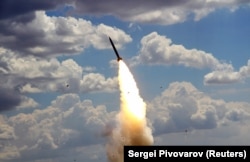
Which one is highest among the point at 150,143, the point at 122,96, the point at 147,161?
the point at 122,96

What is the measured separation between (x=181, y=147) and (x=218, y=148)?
7340mm

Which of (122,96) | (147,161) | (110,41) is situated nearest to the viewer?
→ (147,161)

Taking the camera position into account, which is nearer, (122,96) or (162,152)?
(162,152)

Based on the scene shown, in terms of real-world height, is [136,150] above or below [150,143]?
below

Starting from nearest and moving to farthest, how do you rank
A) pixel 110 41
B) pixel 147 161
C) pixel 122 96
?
pixel 147 161 → pixel 110 41 → pixel 122 96

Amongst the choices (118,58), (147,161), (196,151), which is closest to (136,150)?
(147,161)

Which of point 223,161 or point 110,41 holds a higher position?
point 110,41

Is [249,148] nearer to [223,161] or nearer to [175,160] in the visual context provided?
[223,161]

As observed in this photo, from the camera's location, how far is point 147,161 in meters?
107

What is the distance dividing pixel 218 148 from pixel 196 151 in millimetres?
4541

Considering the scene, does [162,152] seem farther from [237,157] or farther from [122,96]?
[122,96]

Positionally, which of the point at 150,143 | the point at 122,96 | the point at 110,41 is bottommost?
the point at 150,143

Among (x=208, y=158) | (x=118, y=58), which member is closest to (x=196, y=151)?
(x=208, y=158)

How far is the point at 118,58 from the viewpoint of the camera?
478 feet
